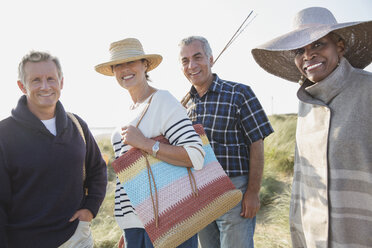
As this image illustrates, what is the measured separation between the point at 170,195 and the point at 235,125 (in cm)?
91

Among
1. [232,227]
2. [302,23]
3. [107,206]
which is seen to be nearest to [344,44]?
[302,23]

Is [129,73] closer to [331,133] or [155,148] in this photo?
[155,148]

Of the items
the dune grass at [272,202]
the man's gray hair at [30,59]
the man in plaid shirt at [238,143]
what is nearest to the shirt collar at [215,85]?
the man in plaid shirt at [238,143]

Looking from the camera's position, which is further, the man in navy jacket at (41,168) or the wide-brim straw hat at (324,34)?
the man in navy jacket at (41,168)

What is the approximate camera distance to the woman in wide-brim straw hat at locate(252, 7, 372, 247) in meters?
1.59

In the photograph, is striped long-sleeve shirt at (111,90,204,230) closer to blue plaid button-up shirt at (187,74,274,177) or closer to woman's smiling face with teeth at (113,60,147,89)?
woman's smiling face with teeth at (113,60,147,89)

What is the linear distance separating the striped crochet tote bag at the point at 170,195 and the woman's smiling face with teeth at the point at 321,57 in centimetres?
93

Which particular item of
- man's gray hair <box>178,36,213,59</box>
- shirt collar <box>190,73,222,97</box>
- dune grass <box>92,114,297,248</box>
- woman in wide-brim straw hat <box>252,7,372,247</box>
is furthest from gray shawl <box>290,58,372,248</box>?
dune grass <box>92,114,297,248</box>

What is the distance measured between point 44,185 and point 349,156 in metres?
1.92

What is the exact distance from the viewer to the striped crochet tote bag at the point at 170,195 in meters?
1.59

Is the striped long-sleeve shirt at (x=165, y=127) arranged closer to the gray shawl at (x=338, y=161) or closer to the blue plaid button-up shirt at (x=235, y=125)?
the blue plaid button-up shirt at (x=235, y=125)

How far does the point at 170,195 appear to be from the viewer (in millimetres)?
1640

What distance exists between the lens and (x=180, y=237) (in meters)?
1.58

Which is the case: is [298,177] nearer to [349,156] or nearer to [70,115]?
[349,156]
